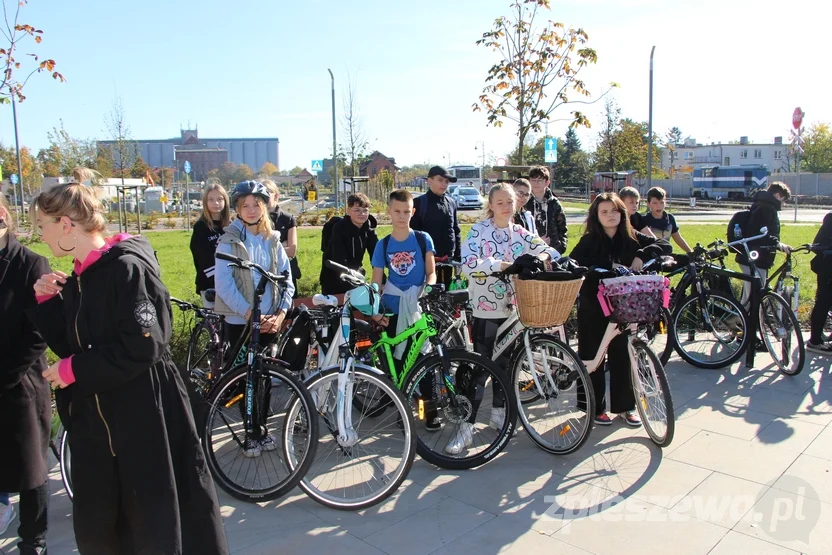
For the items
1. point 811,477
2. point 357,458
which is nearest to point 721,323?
point 811,477

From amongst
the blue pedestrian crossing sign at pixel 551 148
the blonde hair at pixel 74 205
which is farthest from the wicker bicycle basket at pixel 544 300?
the blue pedestrian crossing sign at pixel 551 148

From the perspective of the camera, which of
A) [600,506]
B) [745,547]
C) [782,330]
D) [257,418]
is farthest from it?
[782,330]

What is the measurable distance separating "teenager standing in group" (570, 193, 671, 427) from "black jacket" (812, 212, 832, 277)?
9.64ft

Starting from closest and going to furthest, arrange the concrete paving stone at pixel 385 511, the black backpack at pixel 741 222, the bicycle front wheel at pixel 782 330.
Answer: the concrete paving stone at pixel 385 511
the bicycle front wheel at pixel 782 330
the black backpack at pixel 741 222

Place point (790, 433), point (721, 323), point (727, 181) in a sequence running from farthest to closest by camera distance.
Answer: point (727, 181) < point (721, 323) < point (790, 433)

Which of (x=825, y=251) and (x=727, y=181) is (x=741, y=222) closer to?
(x=825, y=251)

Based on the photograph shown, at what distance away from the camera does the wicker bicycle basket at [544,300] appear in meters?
3.94

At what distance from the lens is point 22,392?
119 inches

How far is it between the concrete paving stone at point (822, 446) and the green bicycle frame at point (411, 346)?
254 centimetres

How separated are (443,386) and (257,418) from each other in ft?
3.94

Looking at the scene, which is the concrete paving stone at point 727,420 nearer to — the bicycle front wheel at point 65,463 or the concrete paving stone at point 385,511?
the concrete paving stone at point 385,511

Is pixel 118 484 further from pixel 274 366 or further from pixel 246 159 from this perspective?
pixel 246 159

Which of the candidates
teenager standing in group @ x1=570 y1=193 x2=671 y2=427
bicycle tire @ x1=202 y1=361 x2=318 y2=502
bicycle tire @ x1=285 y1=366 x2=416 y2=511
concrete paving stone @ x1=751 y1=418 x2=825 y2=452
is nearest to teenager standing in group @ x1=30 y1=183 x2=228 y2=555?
bicycle tire @ x1=202 y1=361 x2=318 y2=502

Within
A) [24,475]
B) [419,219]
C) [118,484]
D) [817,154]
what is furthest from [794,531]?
[817,154]
